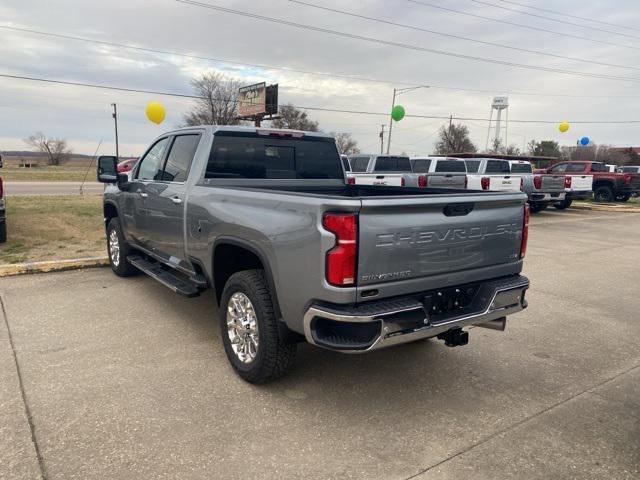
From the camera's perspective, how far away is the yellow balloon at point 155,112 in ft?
84.8

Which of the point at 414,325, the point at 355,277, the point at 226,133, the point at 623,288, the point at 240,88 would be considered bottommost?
the point at 623,288

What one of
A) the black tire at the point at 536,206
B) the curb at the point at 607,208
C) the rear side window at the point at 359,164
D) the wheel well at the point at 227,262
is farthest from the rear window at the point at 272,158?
the curb at the point at 607,208

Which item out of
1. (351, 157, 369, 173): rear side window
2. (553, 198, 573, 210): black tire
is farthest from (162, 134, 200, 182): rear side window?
(553, 198, 573, 210): black tire

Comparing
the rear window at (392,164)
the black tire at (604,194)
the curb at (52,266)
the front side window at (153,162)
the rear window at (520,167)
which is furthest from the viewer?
the black tire at (604,194)

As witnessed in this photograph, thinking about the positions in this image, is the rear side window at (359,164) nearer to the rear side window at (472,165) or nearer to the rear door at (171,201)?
the rear side window at (472,165)

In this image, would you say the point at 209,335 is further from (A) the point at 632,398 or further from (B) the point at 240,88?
(B) the point at 240,88

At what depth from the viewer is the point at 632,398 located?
11.6 ft

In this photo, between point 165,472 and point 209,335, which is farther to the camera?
point 209,335

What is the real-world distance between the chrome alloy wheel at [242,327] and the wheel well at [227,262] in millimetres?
311

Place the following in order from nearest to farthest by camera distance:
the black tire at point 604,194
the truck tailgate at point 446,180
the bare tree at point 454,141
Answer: the truck tailgate at point 446,180 → the black tire at point 604,194 → the bare tree at point 454,141

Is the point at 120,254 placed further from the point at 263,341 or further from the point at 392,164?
the point at 392,164

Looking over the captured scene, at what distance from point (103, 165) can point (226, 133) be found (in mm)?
2333

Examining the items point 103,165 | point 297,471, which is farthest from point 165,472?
point 103,165

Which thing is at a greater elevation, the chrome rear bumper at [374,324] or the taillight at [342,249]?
the taillight at [342,249]
